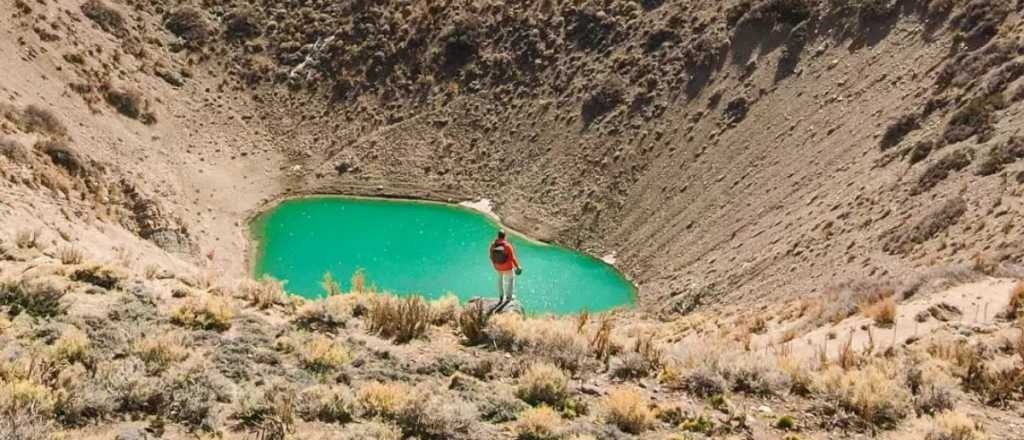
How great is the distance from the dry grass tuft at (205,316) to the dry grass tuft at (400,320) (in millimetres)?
2578

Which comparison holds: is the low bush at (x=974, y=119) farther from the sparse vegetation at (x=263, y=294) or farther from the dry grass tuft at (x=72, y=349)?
the dry grass tuft at (x=72, y=349)

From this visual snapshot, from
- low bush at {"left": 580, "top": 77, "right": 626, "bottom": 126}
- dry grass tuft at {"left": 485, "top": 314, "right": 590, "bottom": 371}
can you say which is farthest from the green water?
dry grass tuft at {"left": 485, "top": 314, "right": 590, "bottom": 371}

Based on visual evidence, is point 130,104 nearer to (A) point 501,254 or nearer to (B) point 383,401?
(A) point 501,254

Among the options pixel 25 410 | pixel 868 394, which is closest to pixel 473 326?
pixel 868 394

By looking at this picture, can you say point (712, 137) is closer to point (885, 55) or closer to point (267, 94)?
point (885, 55)

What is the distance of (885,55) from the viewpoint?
38844 millimetres

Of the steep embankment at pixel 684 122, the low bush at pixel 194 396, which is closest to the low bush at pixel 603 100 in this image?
the steep embankment at pixel 684 122

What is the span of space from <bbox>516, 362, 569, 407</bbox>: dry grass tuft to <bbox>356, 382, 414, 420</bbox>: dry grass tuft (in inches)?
70.6

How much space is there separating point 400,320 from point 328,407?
3925mm

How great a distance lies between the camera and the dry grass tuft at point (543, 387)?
12375mm

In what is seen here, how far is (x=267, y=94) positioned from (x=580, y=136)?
22056 mm

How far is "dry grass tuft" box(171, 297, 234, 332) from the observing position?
578 inches

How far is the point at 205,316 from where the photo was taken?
48.7 feet

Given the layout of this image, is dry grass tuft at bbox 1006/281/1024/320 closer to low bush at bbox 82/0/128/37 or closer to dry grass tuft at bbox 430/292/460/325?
dry grass tuft at bbox 430/292/460/325
